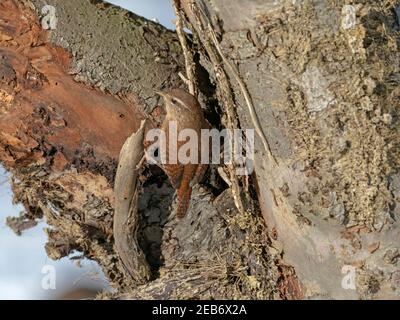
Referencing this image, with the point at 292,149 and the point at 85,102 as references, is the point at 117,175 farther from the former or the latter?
the point at 292,149

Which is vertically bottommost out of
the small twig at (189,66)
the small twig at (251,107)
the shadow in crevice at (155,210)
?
the shadow in crevice at (155,210)

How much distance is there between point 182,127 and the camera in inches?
84.4

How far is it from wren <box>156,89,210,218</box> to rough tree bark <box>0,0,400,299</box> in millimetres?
54

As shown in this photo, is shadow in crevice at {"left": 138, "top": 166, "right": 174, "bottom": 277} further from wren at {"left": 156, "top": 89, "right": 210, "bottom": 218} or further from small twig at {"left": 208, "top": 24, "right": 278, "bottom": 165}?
small twig at {"left": 208, "top": 24, "right": 278, "bottom": 165}

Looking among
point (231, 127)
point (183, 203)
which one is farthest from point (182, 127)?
point (183, 203)

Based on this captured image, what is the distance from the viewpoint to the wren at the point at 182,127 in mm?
2139

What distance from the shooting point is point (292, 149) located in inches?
73.1

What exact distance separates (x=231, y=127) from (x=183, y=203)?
1.14 feet

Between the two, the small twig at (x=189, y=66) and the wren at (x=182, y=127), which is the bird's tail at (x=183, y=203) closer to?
the wren at (x=182, y=127)

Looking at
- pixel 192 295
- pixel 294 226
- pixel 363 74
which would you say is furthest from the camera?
pixel 192 295

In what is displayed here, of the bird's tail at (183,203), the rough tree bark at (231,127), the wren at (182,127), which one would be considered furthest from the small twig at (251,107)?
the bird's tail at (183,203)

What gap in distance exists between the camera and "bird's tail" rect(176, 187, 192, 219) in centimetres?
225
